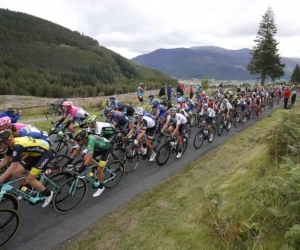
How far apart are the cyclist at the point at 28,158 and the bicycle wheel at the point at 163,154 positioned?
489 centimetres

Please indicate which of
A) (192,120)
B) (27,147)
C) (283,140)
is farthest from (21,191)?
(192,120)

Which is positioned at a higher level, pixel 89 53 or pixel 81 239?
pixel 89 53

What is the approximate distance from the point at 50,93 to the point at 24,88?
15686 mm

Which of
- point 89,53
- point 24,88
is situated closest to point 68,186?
point 24,88

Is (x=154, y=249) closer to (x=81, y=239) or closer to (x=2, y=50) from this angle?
(x=81, y=239)

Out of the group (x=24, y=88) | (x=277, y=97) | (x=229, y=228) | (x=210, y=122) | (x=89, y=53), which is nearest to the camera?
(x=229, y=228)

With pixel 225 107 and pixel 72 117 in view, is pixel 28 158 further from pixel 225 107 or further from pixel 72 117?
pixel 225 107

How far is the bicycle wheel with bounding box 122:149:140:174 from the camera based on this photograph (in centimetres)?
969

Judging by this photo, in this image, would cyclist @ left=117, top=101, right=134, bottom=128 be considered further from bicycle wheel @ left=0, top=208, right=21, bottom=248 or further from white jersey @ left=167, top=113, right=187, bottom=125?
bicycle wheel @ left=0, top=208, right=21, bottom=248

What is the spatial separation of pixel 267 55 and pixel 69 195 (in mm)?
60133

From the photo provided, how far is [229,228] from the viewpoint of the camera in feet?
15.6

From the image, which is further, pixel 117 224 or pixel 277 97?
pixel 277 97

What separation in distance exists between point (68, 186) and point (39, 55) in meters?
135

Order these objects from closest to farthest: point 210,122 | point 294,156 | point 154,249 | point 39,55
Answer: point 154,249, point 294,156, point 210,122, point 39,55
